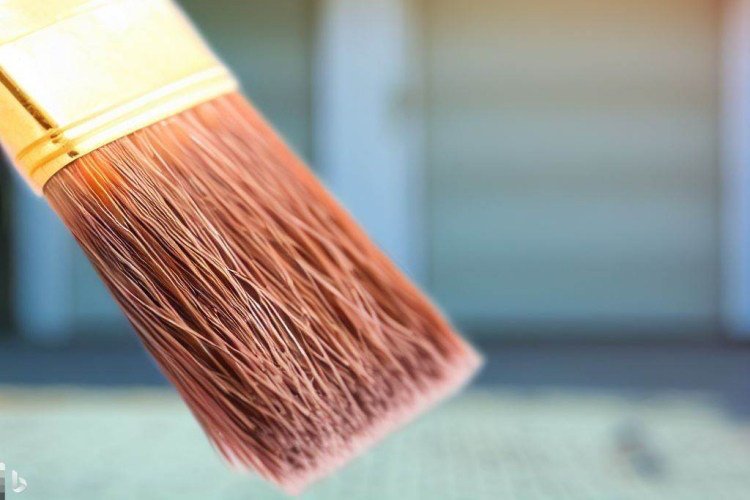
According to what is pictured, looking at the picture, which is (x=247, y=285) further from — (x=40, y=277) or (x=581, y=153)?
(x=40, y=277)

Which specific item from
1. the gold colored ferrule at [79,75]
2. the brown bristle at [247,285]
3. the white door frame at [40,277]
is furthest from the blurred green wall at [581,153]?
the gold colored ferrule at [79,75]

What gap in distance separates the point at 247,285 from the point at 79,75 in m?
0.23

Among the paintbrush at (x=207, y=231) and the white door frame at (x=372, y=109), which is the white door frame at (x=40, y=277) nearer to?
the white door frame at (x=372, y=109)

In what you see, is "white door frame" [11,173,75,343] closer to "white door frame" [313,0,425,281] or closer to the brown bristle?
"white door frame" [313,0,425,281]

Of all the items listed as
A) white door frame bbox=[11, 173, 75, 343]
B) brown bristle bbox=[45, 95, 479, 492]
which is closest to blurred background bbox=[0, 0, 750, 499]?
white door frame bbox=[11, 173, 75, 343]

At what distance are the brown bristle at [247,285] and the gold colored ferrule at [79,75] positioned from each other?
27mm

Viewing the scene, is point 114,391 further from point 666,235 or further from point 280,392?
point 280,392

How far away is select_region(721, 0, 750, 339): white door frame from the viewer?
4676 millimetres

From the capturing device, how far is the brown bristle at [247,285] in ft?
2.62

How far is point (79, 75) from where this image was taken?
73 centimetres

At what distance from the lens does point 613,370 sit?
4.17 metres

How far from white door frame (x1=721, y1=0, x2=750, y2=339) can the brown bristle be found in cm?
423

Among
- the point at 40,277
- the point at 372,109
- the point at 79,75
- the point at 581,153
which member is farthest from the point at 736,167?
the point at 79,75

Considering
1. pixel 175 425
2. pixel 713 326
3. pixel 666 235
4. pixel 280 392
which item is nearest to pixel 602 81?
pixel 666 235
